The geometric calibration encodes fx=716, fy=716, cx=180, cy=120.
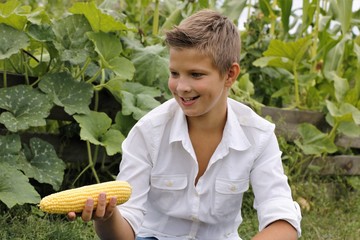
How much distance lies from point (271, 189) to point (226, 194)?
16 cm

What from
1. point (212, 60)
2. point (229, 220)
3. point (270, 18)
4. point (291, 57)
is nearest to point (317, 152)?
point (291, 57)

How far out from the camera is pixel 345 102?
466 cm

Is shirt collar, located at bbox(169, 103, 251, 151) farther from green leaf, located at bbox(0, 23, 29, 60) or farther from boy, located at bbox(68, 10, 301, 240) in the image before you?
green leaf, located at bbox(0, 23, 29, 60)

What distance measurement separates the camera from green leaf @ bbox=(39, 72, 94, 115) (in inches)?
131

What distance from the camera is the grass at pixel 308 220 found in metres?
2.95

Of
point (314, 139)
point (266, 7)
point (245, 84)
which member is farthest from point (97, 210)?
point (266, 7)

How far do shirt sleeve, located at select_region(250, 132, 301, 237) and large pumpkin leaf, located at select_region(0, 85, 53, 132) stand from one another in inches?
45.7

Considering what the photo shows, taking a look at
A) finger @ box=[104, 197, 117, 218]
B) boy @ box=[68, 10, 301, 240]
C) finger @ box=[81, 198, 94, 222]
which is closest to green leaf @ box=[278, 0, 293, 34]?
boy @ box=[68, 10, 301, 240]

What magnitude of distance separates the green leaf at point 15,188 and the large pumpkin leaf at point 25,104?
0.25 m

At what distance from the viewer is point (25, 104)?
3244 millimetres

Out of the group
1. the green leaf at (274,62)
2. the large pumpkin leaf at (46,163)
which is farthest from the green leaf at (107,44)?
the green leaf at (274,62)

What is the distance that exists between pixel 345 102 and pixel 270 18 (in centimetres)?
98

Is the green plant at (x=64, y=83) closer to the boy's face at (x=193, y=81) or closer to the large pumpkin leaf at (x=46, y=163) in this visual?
the large pumpkin leaf at (x=46, y=163)

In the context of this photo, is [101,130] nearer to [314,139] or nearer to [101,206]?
[101,206]
